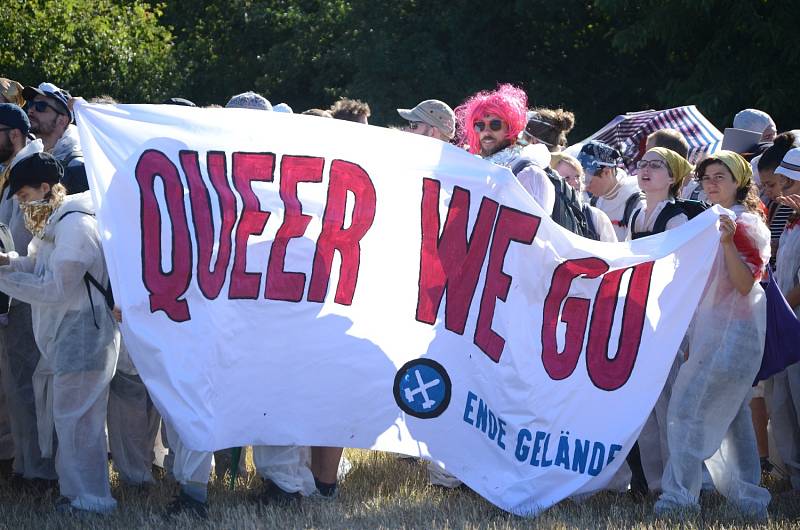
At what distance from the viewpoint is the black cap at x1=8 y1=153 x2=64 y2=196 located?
19.9 ft

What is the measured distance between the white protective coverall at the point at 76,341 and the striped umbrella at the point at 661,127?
5.63 meters

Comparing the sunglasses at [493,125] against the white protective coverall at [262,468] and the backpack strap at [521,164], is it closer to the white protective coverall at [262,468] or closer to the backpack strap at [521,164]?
the backpack strap at [521,164]

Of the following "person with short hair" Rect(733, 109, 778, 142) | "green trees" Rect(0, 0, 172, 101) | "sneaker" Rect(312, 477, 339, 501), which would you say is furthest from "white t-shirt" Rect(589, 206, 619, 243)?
"green trees" Rect(0, 0, 172, 101)

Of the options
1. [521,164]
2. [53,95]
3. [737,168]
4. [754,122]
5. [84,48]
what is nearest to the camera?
[737,168]

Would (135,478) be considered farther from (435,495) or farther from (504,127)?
(504,127)

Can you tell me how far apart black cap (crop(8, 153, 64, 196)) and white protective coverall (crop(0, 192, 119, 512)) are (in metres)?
0.20

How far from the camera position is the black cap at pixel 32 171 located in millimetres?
6051

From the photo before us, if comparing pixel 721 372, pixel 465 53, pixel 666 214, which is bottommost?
pixel 721 372

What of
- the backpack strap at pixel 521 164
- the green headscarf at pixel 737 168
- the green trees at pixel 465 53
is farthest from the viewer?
the green trees at pixel 465 53

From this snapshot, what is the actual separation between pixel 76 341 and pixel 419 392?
1705mm

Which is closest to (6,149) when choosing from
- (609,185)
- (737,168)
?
(609,185)

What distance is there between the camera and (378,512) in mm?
6051

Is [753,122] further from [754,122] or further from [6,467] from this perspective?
[6,467]

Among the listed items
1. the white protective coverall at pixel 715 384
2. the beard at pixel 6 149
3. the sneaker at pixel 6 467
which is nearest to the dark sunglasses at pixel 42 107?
the beard at pixel 6 149
